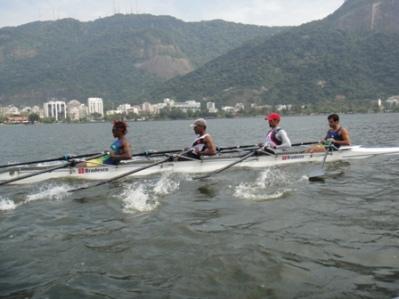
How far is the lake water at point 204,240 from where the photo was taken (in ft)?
20.9

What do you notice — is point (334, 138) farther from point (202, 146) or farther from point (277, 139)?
point (202, 146)

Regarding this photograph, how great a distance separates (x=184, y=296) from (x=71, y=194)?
752 cm

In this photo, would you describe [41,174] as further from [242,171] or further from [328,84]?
[328,84]

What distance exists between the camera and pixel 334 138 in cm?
1736

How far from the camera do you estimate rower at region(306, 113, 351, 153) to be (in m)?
16.5

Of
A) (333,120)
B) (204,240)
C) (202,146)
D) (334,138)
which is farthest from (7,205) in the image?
(334,138)

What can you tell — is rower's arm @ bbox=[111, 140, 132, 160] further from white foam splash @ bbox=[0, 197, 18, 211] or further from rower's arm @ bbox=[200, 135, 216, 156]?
white foam splash @ bbox=[0, 197, 18, 211]

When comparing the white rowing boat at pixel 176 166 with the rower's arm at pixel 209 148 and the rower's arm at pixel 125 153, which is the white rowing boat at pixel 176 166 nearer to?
the rower's arm at pixel 125 153

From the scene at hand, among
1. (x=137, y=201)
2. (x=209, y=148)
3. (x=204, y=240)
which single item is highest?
(x=209, y=148)

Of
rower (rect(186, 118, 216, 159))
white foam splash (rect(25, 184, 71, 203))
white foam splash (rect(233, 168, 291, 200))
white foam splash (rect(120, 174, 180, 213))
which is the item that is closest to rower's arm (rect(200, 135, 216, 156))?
rower (rect(186, 118, 216, 159))

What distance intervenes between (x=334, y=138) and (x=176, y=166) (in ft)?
22.3

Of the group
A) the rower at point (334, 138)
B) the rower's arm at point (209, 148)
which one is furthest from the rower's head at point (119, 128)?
the rower at point (334, 138)

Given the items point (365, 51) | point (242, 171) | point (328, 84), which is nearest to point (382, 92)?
point (328, 84)

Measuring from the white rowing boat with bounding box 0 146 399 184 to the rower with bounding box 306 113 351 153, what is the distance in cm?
20
